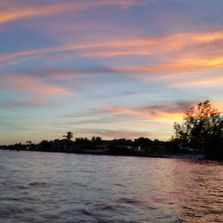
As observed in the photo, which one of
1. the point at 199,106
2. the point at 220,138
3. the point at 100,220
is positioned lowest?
the point at 100,220

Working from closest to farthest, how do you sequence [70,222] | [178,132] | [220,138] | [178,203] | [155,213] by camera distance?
[70,222], [155,213], [178,203], [220,138], [178,132]

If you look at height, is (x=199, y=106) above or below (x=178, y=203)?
above

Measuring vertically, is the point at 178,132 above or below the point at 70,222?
above

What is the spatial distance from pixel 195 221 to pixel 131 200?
28.3 feet

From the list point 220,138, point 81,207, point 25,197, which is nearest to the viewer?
point 81,207

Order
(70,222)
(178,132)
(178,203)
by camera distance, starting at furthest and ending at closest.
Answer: (178,132) → (178,203) → (70,222)

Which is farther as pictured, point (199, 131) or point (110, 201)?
point (199, 131)

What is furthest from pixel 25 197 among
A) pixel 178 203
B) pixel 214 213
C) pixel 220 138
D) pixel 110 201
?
pixel 220 138

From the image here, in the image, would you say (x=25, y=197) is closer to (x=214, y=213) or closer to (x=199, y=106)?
(x=214, y=213)

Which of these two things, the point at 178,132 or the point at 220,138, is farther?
the point at 178,132

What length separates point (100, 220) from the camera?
21.3m

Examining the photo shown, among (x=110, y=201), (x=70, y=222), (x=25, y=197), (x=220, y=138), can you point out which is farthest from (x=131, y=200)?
(x=220, y=138)

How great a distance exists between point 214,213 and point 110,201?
7238 mm

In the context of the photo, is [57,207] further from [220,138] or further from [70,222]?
[220,138]
